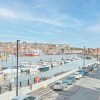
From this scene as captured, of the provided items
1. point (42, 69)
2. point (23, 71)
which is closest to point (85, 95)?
point (23, 71)

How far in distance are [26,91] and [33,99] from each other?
987 cm

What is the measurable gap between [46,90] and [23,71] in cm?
7086

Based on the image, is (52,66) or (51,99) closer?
(51,99)

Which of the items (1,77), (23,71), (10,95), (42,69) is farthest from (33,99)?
(42,69)

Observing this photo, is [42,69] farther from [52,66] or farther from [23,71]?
[52,66]

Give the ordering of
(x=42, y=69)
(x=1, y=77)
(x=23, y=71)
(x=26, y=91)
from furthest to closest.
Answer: (x=42, y=69) → (x=23, y=71) → (x=1, y=77) → (x=26, y=91)

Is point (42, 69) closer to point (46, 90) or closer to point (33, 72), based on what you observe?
point (33, 72)

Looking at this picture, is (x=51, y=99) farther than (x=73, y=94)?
No

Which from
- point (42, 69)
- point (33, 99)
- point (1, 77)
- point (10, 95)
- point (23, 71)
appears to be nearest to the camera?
point (33, 99)

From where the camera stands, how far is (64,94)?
37500mm

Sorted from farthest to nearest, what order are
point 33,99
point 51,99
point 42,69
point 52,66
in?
1. point 52,66
2. point 42,69
3. point 51,99
4. point 33,99

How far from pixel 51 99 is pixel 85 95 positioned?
18.8 ft

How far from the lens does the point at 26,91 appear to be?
35938 mm

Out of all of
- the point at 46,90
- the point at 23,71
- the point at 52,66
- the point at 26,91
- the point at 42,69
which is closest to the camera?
the point at 26,91
